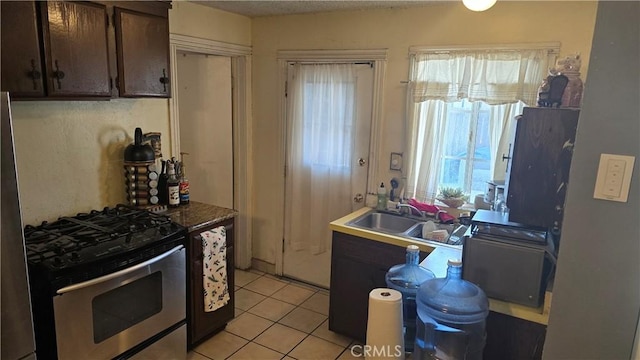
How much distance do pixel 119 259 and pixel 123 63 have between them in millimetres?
1082

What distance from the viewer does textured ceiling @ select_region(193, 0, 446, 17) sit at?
9.45ft

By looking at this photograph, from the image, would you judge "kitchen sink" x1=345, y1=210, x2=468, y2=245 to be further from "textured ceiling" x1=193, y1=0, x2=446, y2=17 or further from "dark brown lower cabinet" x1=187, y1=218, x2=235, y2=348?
"textured ceiling" x1=193, y1=0, x2=446, y2=17

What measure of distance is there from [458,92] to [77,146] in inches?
94.6

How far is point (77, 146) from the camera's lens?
→ 247cm

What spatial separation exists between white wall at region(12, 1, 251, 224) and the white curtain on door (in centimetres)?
101

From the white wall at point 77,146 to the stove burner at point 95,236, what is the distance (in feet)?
0.35

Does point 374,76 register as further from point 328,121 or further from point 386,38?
point 328,121

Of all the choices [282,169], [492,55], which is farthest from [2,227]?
[492,55]

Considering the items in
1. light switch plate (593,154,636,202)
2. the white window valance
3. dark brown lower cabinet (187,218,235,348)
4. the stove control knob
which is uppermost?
the white window valance

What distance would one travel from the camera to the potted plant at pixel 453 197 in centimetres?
291

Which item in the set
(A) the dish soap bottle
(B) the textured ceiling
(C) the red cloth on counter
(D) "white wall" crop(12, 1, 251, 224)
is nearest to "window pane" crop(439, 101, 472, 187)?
(C) the red cloth on counter

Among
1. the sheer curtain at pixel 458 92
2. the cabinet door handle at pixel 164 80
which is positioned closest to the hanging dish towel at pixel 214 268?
the cabinet door handle at pixel 164 80

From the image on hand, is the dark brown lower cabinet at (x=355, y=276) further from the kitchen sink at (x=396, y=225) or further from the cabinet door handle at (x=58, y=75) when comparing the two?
the cabinet door handle at (x=58, y=75)

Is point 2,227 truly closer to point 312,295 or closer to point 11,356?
point 11,356
